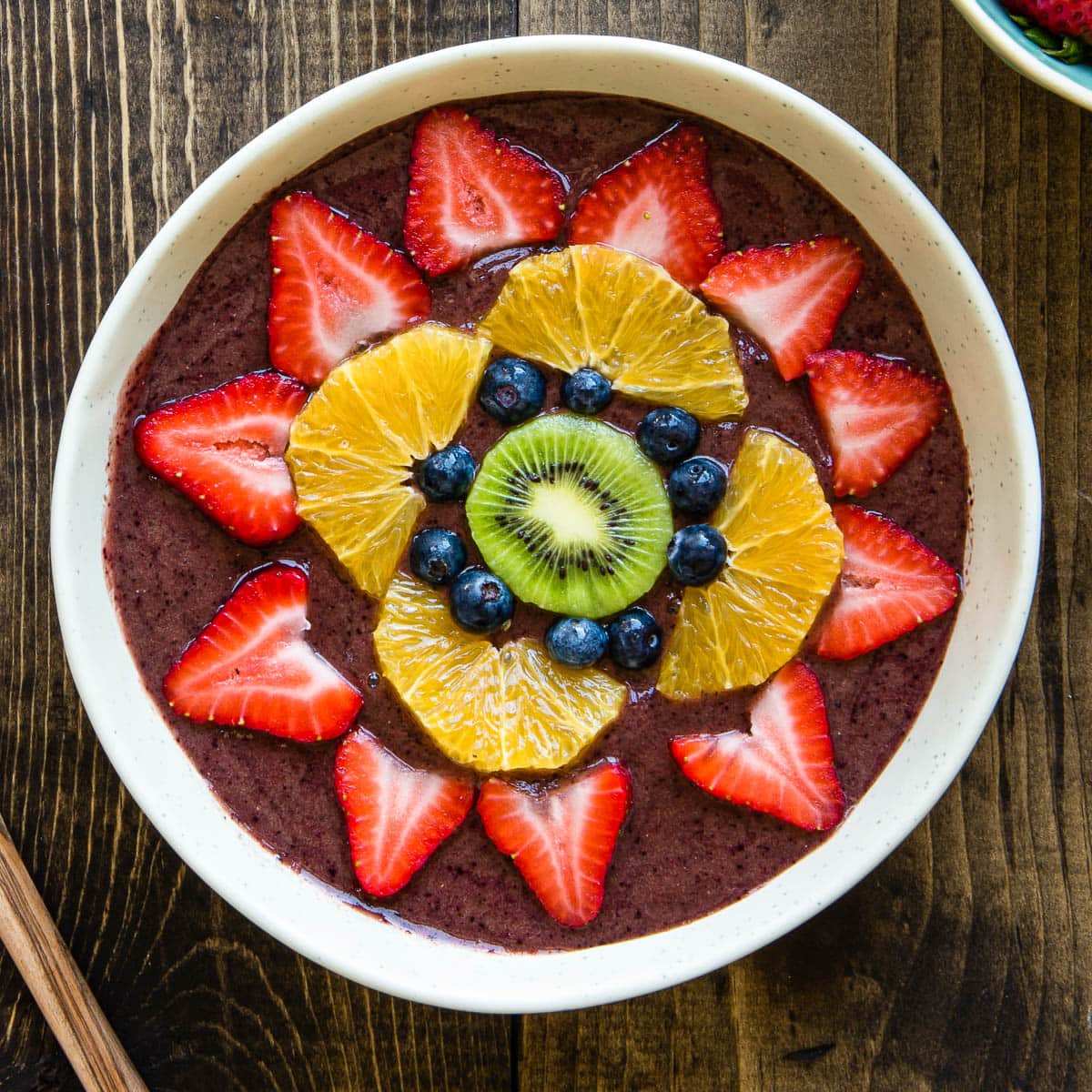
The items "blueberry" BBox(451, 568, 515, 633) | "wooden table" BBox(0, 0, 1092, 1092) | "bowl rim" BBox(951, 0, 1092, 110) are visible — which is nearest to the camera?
"bowl rim" BBox(951, 0, 1092, 110)

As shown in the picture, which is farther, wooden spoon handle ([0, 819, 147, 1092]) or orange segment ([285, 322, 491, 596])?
wooden spoon handle ([0, 819, 147, 1092])

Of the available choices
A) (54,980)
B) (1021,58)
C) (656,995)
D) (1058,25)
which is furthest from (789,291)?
(54,980)

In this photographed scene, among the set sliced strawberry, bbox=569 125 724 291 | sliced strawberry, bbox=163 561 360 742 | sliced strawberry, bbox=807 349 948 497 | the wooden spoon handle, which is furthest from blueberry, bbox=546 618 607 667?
the wooden spoon handle

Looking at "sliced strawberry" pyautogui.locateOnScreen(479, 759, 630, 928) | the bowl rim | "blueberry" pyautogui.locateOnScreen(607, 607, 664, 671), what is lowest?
"sliced strawberry" pyautogui.locateOnScreen(479, 759, 630, 928)

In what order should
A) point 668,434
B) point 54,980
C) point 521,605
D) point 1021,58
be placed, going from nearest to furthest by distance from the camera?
1. point 1021,58
2. point 668,434
3. point 521,605
4. point 54,980

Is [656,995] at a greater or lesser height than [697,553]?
lesser

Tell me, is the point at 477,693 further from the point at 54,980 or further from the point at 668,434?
the point at 54,980

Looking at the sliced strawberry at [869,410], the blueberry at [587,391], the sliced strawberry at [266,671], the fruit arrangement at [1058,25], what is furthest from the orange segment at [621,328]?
the fruit arrangement at [1058,25]

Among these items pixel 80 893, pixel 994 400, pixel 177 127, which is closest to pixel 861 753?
pixel 994 400

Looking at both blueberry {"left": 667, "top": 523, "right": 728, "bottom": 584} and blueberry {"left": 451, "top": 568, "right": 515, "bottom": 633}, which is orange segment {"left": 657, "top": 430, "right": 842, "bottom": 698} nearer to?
blueberry {"left": 667, "top": 523, "right": 728, "bottom": 584}
